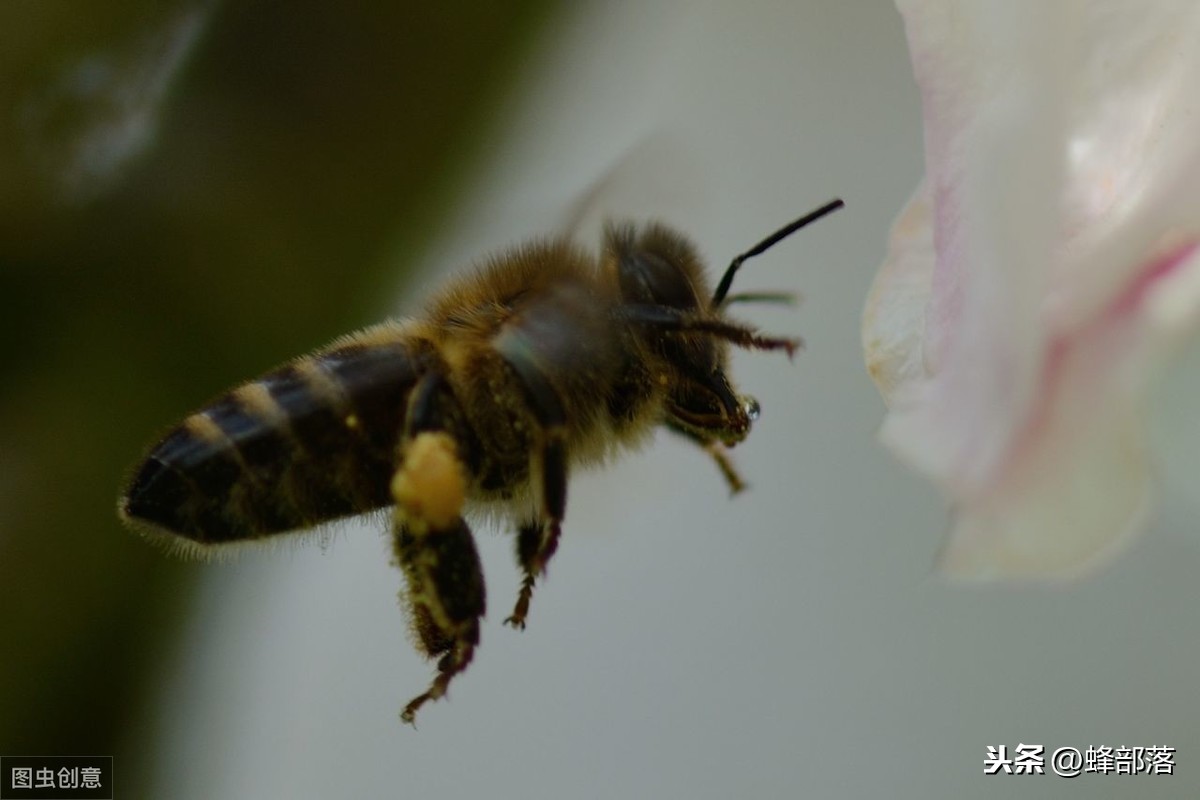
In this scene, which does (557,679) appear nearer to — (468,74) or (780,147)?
(780,147)

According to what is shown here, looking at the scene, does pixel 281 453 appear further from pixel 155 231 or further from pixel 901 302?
pixel 155 231

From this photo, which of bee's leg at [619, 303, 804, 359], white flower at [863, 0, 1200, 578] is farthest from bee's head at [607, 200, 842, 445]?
white flower at [863, 0, 1200, 578]

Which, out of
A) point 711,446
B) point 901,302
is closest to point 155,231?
point 711,446

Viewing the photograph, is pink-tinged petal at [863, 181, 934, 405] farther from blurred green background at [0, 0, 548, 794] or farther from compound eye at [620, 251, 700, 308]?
blurred green background at [0, 0, 548, 794]

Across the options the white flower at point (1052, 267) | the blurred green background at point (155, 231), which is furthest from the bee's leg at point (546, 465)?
the blurred green background at point (155, 231)

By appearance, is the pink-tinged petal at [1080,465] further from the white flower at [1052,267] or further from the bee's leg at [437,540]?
the bee's leg at [437,540]

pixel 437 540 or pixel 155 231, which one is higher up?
pixel 155 231

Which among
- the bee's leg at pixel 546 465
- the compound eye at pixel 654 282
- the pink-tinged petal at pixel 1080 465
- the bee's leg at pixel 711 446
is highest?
the compound eye at pixel 654 282

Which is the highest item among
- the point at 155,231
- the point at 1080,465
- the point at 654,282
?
the point at 155,231
